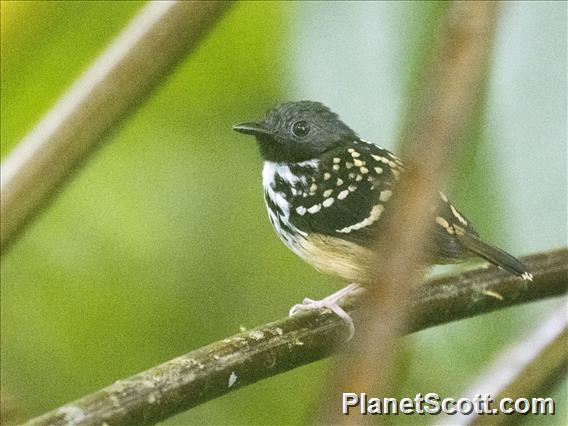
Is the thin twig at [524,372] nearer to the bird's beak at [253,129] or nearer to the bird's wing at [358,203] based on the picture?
the bird's wing at [358,203]

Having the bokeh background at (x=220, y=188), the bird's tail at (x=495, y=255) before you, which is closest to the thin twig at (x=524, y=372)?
the bird's tail at (x=495, y=255)

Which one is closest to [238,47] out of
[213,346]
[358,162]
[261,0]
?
[261,0]

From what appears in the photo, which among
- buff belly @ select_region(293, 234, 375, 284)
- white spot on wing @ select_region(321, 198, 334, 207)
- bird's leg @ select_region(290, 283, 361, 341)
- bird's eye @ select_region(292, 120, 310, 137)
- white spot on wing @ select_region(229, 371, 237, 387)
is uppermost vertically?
bird's eye @ select_region(292, 120, 310, 137)

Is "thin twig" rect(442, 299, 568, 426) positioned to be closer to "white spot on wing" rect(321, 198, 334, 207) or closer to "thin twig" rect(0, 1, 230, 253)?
"white spot on wing" rect(321, 198, 334, 207)

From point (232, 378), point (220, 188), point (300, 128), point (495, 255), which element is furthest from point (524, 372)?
point (220, 188)

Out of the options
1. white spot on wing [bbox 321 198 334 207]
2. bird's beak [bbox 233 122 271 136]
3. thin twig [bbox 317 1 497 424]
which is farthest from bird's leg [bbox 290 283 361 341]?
thin twig [bbox 317 1 497 424]

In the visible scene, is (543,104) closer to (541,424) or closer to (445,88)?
(541,424)
